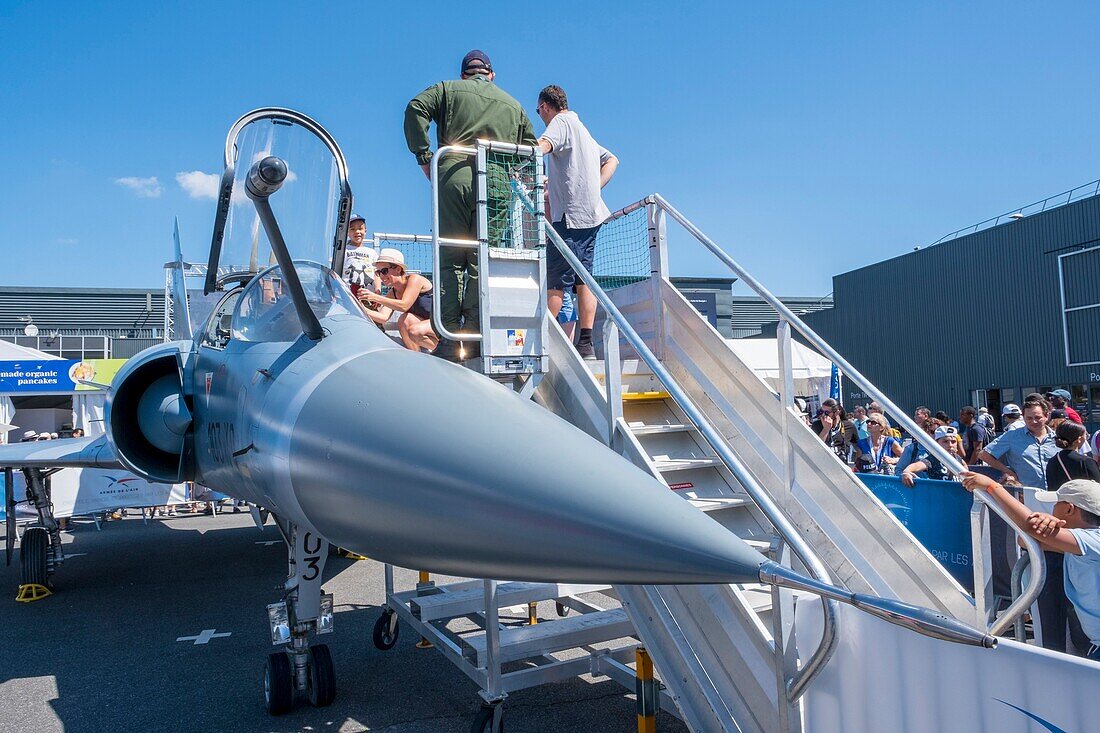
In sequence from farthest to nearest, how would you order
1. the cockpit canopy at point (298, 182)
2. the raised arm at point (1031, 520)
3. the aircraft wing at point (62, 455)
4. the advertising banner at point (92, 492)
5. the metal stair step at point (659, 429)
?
the advertising banner at point (92, 492)
the aircraft wing at point (62, 455)
the cockpit canopy at point (298, 182)
the metal stair step at point (659, 429)
the raised arm at point (1031, 520)

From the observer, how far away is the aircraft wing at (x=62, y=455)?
705cm

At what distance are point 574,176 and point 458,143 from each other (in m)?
0.84

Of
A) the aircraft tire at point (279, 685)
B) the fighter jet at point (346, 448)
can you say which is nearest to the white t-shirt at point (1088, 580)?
the fighter jet at point (346, 448)

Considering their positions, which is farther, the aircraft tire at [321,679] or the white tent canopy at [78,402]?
the white tent canopy at [78,402]

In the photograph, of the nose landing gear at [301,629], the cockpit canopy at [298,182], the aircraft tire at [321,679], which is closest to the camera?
the nose landing gear at [301,629]

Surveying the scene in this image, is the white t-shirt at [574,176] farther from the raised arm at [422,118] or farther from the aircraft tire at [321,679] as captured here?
the aircraft tire at [321,679]

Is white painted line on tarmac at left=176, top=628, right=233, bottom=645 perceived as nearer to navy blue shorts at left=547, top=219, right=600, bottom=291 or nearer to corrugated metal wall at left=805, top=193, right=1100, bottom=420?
navy blue shorts at left=547, top=219, right=600, bottom=291

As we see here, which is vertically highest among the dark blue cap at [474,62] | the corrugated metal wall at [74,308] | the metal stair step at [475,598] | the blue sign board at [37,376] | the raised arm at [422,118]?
the corrugated metal wall at [74,308]

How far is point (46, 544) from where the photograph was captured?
8.11m

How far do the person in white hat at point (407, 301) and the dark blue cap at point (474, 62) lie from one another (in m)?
1.47

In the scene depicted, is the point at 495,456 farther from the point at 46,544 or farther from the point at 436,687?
the point at 46,544

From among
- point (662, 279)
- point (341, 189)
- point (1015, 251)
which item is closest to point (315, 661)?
point (341, 189)

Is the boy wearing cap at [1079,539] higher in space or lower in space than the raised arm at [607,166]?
lower

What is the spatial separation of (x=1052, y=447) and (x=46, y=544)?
388 inches
